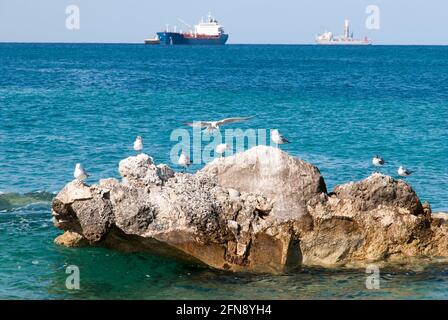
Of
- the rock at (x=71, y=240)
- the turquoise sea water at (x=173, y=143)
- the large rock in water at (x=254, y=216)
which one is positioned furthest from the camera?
the rock at (x=71, y=240)

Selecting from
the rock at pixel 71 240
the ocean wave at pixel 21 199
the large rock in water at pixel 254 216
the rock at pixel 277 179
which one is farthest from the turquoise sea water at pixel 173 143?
the rock at pixel 277 179

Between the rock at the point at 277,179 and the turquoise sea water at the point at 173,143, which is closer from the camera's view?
the turquoise sea water at the point at 173,143

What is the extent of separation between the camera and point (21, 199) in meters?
25.2

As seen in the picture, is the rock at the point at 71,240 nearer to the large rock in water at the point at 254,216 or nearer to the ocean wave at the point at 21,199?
the large rock in water at the point at 254,216

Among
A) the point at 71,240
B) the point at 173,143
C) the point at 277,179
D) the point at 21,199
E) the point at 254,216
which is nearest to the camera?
the point at 254,216

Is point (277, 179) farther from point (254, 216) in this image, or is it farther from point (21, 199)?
point (21, 199)

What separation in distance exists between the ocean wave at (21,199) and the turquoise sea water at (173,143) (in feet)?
0.11

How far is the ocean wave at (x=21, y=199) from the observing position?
24.2 meters

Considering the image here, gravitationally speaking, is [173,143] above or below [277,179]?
below

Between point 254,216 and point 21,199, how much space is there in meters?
10.3

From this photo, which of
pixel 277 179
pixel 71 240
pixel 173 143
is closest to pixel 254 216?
pixel 277 179

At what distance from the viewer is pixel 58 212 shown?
1831cm

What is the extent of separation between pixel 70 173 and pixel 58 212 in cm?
1230

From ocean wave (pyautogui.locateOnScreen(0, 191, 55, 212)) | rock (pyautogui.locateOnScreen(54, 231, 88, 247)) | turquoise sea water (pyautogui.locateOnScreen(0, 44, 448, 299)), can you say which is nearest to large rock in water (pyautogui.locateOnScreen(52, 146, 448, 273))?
turquoise sea water (pyautogui.locateOnScreen(0, 44, 448, 299))
